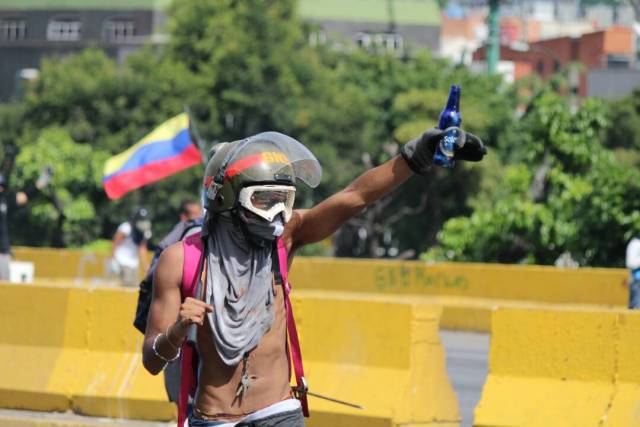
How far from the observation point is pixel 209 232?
5102 millimetres

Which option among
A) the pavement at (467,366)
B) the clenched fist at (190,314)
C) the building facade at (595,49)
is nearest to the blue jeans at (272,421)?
Result: the clenched fist at (190,314)

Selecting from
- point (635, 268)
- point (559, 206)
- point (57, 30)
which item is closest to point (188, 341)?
point (635, 268)

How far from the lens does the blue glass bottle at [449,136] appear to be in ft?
16.6

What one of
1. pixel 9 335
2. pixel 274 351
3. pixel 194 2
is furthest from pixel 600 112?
pixel 274 351

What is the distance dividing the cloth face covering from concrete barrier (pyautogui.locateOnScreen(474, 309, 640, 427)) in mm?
3192

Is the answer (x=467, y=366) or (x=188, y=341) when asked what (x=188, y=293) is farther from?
(x=467, y=366)

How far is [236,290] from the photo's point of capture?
4988 mm

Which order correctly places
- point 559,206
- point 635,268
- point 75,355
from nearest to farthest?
point 75,355 < point 635,268 < point 559,206

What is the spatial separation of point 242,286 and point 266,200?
1.00 feet

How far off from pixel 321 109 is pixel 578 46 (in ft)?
149

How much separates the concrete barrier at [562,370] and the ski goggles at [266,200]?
10.7ft

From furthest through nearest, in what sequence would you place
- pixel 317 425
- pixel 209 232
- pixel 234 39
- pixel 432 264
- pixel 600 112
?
pixel 234 39 → pixel 600 112 → pixel 432 264 → pixel 317 425 → pixel 209 232

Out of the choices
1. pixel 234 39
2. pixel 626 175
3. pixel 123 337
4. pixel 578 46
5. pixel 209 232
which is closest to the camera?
pixel 209 232

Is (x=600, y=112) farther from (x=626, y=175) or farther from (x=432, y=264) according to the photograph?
(x=432, y=264)
